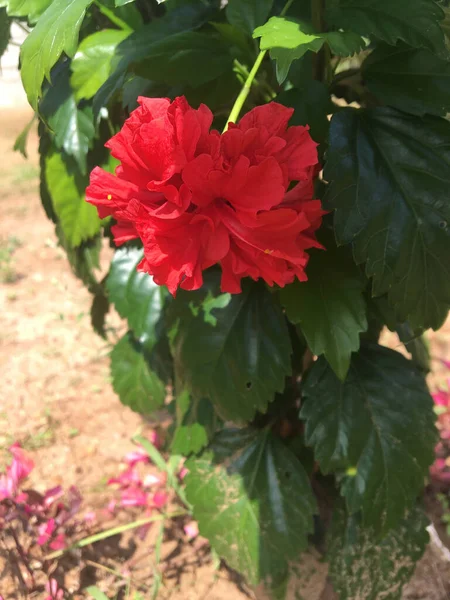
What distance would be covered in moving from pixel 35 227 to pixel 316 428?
1833 millimetres

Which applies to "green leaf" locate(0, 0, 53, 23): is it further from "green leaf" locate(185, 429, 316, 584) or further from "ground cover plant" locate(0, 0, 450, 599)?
"green leaf" locate(185, 429, 316, 584)

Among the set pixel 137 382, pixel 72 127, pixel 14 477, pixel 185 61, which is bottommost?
pixel 14 477

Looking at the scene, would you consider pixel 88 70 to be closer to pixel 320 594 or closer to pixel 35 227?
pixel 320 594

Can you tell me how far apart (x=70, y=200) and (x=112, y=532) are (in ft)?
2.13

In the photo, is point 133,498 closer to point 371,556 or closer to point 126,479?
point 126,479

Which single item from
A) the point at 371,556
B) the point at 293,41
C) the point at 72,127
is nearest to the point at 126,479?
the point at 371,556

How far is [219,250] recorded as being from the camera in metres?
0.41

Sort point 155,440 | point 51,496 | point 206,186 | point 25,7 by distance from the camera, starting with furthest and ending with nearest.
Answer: point 155,440 → point 51,496 → point 25,7 → point 206,186

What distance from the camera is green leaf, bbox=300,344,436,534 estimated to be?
67 cm

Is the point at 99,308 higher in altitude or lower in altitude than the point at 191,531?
higher

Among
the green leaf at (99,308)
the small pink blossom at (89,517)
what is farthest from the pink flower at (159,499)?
the green leaf at (99,308)

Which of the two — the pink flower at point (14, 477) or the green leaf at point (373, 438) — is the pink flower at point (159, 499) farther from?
the green leaf at point (373, 438)

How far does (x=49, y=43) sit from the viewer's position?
1.35ft

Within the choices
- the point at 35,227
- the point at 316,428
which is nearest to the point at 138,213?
the point at 316,428
